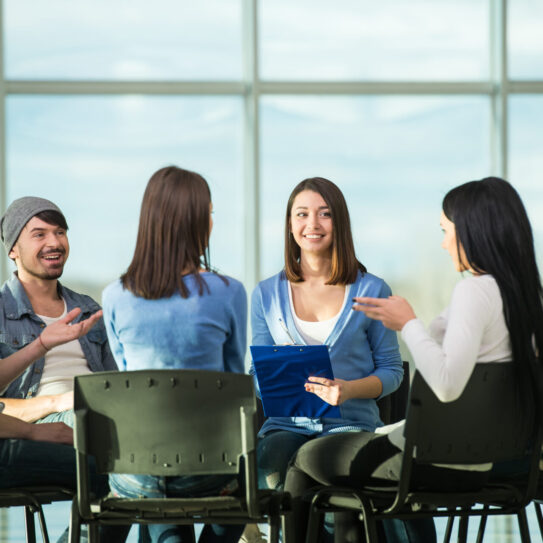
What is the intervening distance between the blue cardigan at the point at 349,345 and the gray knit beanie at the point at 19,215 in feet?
2.56

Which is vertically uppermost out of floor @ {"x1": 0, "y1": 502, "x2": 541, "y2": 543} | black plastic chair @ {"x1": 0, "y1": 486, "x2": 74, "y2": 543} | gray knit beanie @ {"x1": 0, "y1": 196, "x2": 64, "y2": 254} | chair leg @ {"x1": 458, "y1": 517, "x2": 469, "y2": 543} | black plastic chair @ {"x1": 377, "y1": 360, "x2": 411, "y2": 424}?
gray knit beanie @ {"x1": 0, "y1": 196, "x2": 64, "y2": 254}

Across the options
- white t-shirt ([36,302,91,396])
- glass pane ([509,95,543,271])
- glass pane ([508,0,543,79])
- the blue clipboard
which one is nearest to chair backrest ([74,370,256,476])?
the blue clipboard

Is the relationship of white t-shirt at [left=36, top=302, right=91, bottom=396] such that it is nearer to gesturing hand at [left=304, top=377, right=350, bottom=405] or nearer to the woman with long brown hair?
the woman with long brown hair

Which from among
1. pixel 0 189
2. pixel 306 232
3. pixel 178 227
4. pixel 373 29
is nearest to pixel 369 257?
pixel 373 29

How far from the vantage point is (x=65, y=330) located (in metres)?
2.51

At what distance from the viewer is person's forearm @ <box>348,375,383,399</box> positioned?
2766mm

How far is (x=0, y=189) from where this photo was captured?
6480 mm

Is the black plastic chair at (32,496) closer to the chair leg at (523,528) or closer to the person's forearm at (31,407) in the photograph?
the person's forearm at (31,407)

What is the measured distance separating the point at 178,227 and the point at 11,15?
4.84 m

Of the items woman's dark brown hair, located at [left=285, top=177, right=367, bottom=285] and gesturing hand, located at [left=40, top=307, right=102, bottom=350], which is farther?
woman's dark brown hair, located at [left=285, top=177, right=367, bottom=285]

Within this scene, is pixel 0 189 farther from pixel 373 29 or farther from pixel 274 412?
pixel 274 412

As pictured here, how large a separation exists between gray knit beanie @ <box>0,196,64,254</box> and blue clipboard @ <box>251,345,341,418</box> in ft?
3.12

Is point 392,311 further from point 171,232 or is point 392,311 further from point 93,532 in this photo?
point 93,532

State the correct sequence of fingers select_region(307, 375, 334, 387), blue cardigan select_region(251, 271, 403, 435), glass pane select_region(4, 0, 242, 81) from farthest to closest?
glass pane select_region(4, 0, 242, 81)
blue cardigan select_region(251, 271, 403, 435)
fingers select_region(307, 375, 334, 387)
